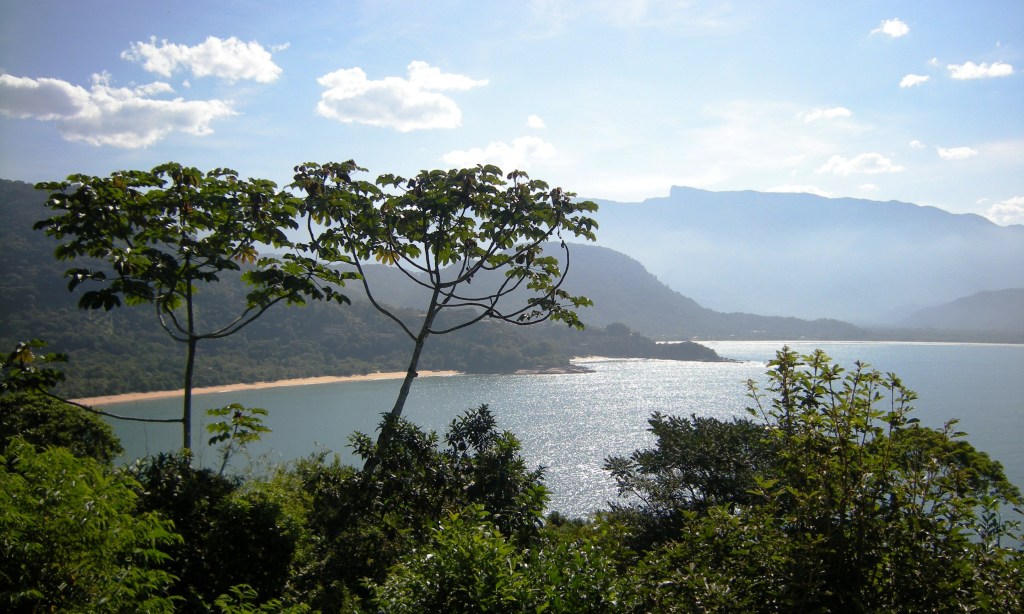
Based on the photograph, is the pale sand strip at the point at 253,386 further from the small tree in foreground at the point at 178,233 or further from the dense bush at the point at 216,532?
the dense bush at the point at 216,532

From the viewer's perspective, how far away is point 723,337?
90312 millimetres

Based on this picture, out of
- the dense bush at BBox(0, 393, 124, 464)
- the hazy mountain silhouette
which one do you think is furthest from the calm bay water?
the hazy mountain silhouette

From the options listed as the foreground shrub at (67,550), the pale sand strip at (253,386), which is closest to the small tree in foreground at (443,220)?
the foreground shrub at (67,550)

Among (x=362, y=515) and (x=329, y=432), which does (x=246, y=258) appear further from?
(x=329, y=432)

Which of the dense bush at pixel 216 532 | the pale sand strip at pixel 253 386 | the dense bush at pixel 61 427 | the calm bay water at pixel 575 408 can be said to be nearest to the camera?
the dense bush at pixel 216 532

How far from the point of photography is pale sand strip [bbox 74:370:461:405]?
1282 inches

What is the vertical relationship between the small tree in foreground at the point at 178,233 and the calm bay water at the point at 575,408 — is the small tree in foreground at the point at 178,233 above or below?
above

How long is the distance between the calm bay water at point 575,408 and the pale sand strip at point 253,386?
55cm

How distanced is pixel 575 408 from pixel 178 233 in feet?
104

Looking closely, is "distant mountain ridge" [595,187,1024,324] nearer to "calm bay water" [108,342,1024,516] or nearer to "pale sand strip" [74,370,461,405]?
"calm bay water" [108,342,1024,516]

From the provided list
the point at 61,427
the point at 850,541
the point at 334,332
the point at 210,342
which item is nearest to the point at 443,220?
the point at 850,541

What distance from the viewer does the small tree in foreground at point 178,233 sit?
3.74 meters

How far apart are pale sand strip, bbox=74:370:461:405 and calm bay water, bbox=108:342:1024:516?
546 millimetres

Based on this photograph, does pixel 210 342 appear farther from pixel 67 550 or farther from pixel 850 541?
pixel 850 541
